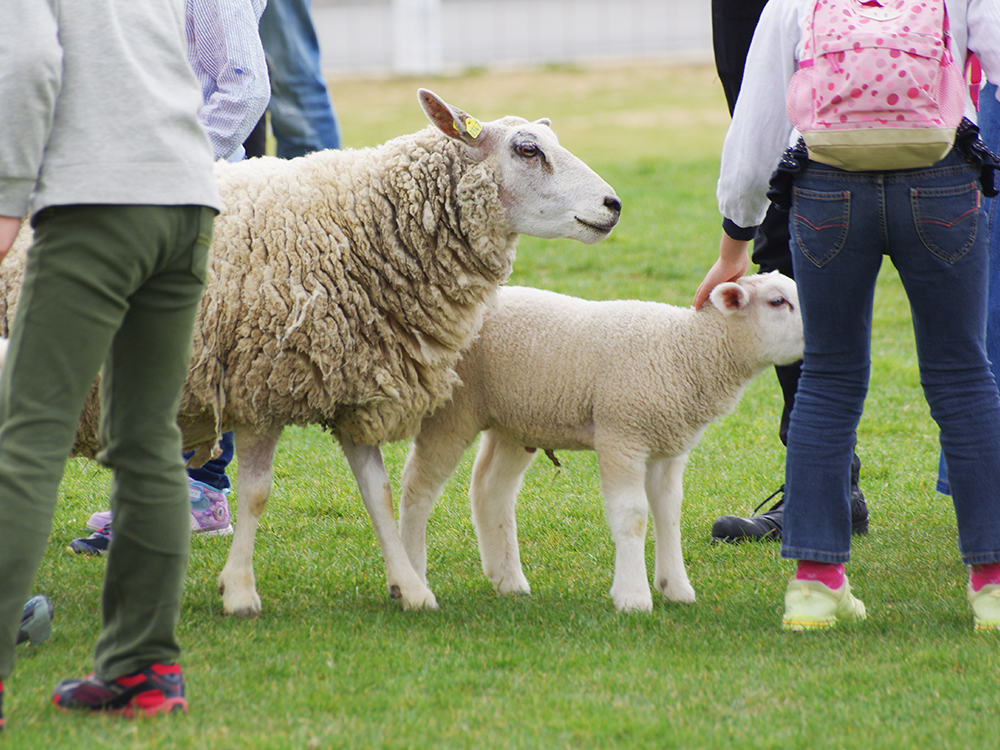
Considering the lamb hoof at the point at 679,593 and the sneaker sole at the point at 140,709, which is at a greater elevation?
the sneaker sole at the point at 140,709

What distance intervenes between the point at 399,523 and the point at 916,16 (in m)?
2.33

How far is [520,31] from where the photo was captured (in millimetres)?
38375

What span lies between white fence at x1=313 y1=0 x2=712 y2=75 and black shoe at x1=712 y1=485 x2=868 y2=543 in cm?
3358

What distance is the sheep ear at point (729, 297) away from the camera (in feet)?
12.9

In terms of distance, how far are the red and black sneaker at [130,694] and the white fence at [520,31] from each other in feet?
117

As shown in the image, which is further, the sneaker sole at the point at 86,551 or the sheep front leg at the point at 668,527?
the sneaker sole at the point at 86,551

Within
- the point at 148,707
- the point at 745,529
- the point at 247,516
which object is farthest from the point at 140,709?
the point at 745,529

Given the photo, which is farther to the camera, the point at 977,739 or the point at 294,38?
the point at 294,38

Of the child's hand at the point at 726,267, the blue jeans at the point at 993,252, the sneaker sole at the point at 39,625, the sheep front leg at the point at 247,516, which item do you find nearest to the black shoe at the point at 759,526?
the blue jeans at the point at 993,252

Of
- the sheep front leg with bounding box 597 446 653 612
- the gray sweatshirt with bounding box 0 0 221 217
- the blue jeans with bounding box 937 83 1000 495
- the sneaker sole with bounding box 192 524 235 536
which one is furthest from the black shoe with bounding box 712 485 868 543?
the gray sweatshirt with bounding box 0 0 221 217

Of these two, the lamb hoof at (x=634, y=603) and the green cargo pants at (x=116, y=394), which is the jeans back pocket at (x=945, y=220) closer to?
the lamb hoof at (x=634, y=603)

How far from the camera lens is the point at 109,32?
243 centimetres

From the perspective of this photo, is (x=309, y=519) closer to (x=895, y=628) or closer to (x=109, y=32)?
(x=895, y=628)

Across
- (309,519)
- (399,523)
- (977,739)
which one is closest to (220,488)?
(309,519)
